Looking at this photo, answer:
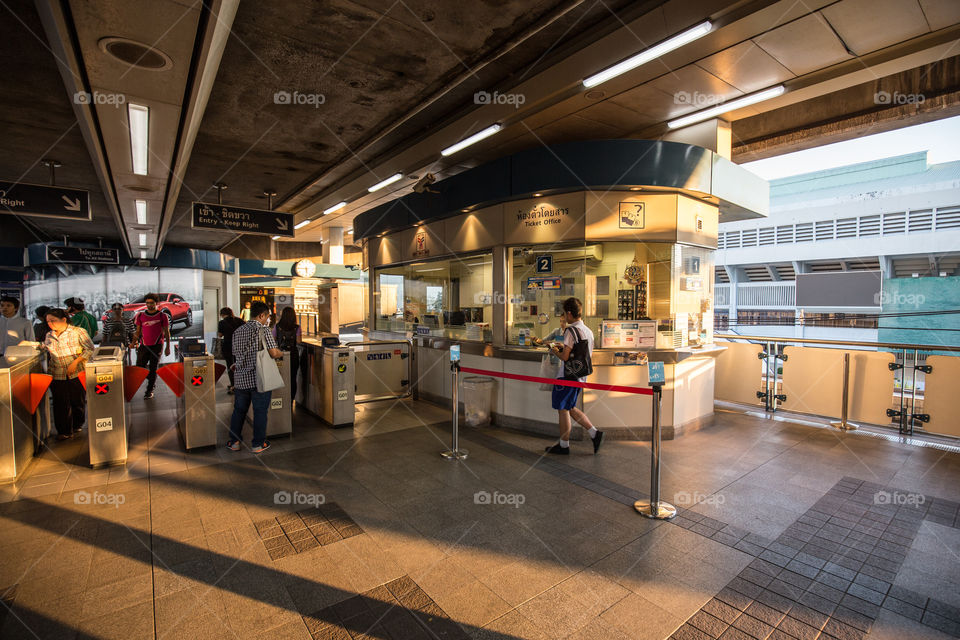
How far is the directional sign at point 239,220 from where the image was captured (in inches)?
311

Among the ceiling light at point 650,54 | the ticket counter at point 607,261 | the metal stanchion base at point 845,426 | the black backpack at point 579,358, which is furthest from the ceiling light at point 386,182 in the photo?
the metal stanchion base at point 845,426

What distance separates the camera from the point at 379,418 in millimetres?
6676

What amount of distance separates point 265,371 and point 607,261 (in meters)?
4.54

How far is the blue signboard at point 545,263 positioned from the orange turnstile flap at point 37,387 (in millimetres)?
6169

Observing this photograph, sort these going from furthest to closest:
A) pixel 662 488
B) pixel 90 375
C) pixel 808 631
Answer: pixel 90 375 → pixel 662 488 → pixel 808 631

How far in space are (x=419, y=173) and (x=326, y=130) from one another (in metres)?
2.26

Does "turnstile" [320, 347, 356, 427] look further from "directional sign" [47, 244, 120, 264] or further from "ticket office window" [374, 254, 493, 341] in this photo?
"directional sign" [47, 244, 120, 264]

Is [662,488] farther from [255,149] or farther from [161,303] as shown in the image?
[161,303]

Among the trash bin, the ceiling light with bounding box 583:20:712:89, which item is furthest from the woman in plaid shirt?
the ceiling light with bounding box 583:20:712:89

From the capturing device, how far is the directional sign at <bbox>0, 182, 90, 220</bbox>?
6523 mm

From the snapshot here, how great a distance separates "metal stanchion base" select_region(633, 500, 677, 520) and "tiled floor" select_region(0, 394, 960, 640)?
0.09 metres

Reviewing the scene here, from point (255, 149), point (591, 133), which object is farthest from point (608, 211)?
point (255, 149)

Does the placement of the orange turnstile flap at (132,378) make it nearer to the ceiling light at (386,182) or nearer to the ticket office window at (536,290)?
the ticket office window at (536,290)

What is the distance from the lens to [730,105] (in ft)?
18.8
